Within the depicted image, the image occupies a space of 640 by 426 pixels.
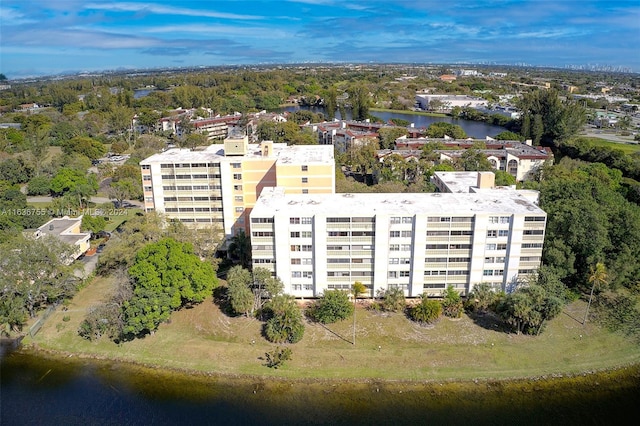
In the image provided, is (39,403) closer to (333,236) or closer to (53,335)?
(53,335)

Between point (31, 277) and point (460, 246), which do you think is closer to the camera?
point (31, 277)

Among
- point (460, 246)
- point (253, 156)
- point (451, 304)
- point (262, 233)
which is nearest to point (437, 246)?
point (460, 246)

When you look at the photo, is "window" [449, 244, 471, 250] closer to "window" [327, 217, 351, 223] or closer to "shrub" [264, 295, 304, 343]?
"window" [327, 217, 351, 223]

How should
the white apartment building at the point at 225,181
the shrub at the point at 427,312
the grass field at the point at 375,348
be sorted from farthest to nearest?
the white apartment building at the point at 225,181 < the shrub at the point at 427,312 < the grass field at the point at 375,348

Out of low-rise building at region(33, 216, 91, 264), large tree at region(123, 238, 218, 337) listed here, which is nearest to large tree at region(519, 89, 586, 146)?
large tree at region(123, 238, 218, 337)

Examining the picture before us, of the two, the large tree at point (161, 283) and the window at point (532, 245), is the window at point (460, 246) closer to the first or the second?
the window at point (532, 245)

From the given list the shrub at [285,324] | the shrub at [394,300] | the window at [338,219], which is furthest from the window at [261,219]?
the shrub at [394,300]

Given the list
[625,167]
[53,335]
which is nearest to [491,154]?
[625,167]

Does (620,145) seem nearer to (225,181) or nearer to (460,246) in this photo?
(460,246)
